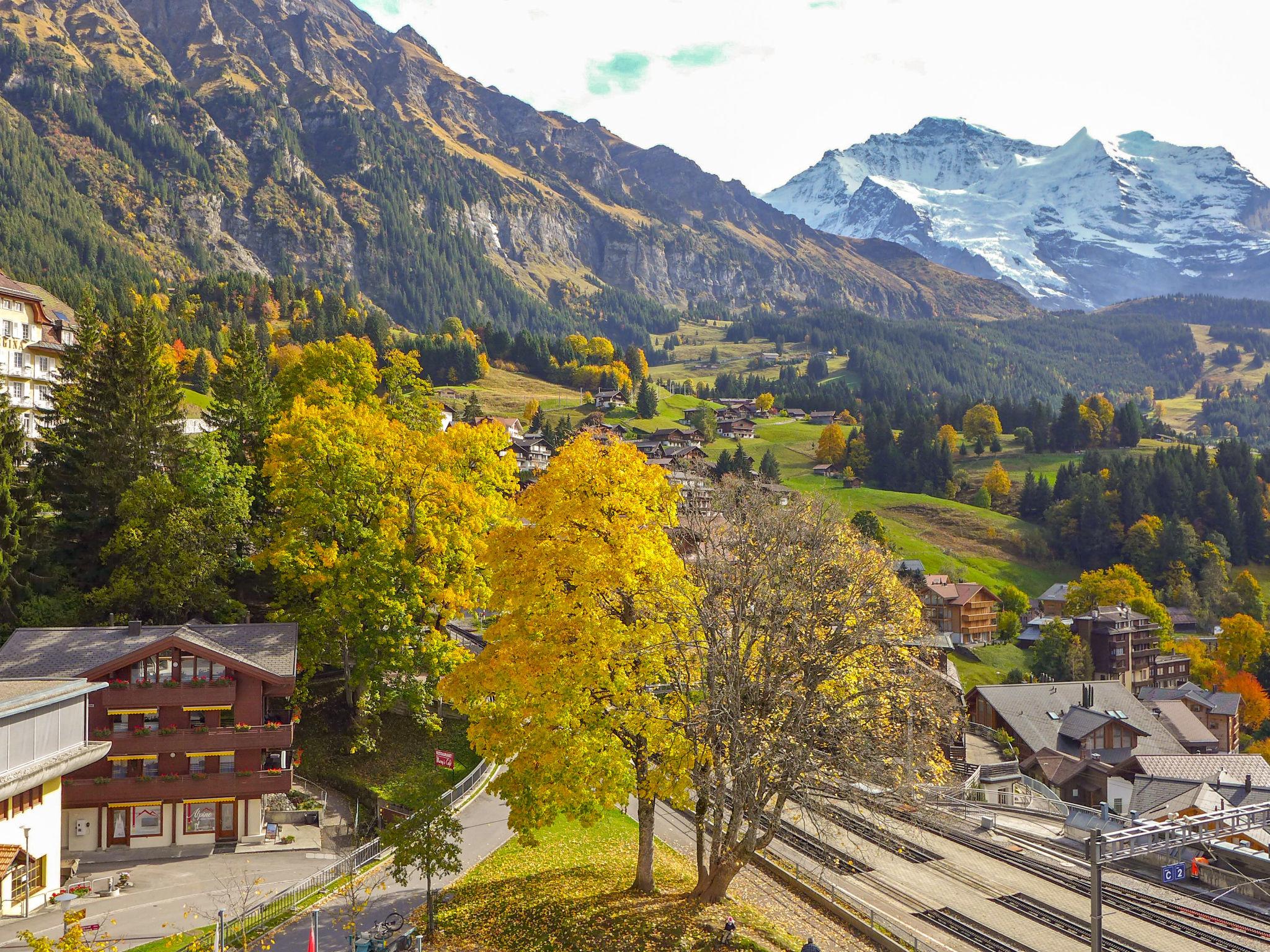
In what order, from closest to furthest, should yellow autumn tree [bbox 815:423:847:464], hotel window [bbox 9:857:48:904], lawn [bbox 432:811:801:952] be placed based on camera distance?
lawn [bbox 432:811:801:952] < hotel window [bbox 9:857:48:904] < yellow autumn tree [bbox 815:423:847:464]

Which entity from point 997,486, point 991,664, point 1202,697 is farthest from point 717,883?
point 997,486

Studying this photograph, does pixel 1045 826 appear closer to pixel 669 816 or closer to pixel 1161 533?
pixel 669 816

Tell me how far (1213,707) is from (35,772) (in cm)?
11122

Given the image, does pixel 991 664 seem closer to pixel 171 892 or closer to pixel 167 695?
pixel 167 695

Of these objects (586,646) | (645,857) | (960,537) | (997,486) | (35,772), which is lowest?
(645,857)

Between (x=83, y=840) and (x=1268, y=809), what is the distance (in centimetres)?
4597

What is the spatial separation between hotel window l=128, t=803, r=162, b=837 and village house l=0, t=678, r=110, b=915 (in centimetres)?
346

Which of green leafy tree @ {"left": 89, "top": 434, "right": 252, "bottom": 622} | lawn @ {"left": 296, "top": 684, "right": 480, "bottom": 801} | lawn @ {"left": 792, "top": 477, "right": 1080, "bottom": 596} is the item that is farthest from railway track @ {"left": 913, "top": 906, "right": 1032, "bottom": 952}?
lawn @ {"left": 792, "top": 477, "right": 1080, "bottom": 596}

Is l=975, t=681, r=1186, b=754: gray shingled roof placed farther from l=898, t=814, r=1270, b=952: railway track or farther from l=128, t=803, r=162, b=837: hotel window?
l=128, t=803, r=162, b=837: hotel window

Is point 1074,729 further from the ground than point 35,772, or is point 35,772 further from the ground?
point 35,772

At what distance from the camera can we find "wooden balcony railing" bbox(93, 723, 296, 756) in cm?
3672

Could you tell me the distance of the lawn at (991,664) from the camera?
10844 cm

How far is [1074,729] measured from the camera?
8031 centimetres

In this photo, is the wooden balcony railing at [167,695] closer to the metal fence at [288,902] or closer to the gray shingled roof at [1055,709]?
the metal fence at [288,902]
